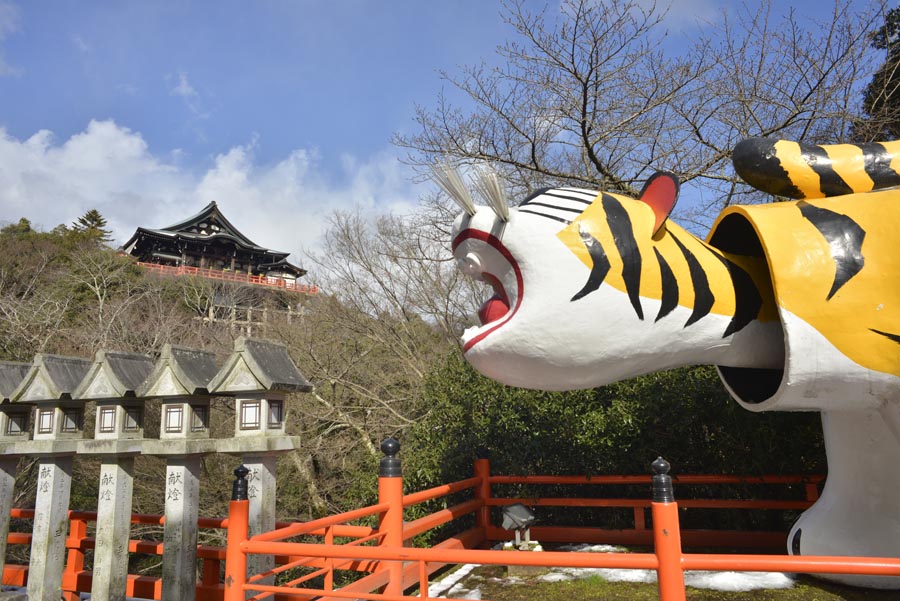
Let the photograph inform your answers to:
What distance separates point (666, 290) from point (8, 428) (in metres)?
5.76

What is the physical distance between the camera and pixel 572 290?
3.15 m

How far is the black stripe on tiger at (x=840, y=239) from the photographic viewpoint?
3227 millimetres

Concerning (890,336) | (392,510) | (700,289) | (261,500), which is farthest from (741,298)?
(261,500)

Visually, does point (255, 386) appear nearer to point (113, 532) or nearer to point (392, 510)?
point (392, 510)

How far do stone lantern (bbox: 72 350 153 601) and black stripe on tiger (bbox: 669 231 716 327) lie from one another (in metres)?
4.02

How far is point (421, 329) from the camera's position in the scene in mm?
12648

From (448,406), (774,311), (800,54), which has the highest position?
(800,54)

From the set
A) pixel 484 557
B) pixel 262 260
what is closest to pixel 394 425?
pixel 484 557

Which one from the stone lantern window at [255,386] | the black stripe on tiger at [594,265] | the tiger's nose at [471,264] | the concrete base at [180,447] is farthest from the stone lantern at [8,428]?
the black stripe on tiger at [594,265]

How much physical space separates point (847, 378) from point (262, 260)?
110 ft

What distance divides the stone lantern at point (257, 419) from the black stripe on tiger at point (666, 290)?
2.55m

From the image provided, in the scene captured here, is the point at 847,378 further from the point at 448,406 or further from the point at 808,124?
the point at 808,124

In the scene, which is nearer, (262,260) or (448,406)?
(448,406)

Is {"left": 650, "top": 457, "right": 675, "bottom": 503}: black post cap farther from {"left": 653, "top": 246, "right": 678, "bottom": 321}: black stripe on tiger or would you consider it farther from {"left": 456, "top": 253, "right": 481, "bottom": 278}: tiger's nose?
{"left": 456, "top": 253, "right": 481, "bottom": 278}: tiger's nose
